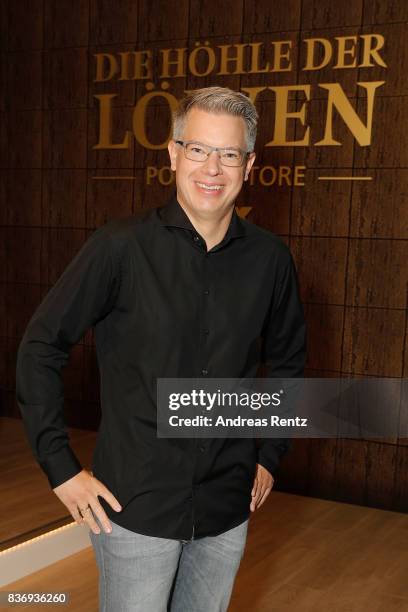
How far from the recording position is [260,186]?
4.32m

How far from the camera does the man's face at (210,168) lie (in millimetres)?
1548

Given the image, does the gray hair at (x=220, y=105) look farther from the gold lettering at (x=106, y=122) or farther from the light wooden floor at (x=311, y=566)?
the gold lettering at (x=106, y=122)

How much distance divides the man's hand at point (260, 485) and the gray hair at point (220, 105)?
76 cm

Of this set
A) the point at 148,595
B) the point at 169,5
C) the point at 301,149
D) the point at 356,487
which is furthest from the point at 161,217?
the point at 169,5

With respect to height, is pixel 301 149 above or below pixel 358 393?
above

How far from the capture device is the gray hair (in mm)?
1550

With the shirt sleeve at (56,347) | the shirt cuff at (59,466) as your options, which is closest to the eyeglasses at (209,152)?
the shirt sleeve at (56,347)

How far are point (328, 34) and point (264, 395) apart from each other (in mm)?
2861

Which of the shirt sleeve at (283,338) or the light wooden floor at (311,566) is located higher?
the shirt sleeve at (283,338)

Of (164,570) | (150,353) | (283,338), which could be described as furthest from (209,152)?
(164,570)

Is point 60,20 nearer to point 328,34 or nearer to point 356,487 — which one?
point 328,34

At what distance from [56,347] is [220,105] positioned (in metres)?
0.60

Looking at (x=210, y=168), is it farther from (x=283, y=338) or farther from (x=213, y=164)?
(x=283, y=338)

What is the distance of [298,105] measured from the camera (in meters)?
4.18
